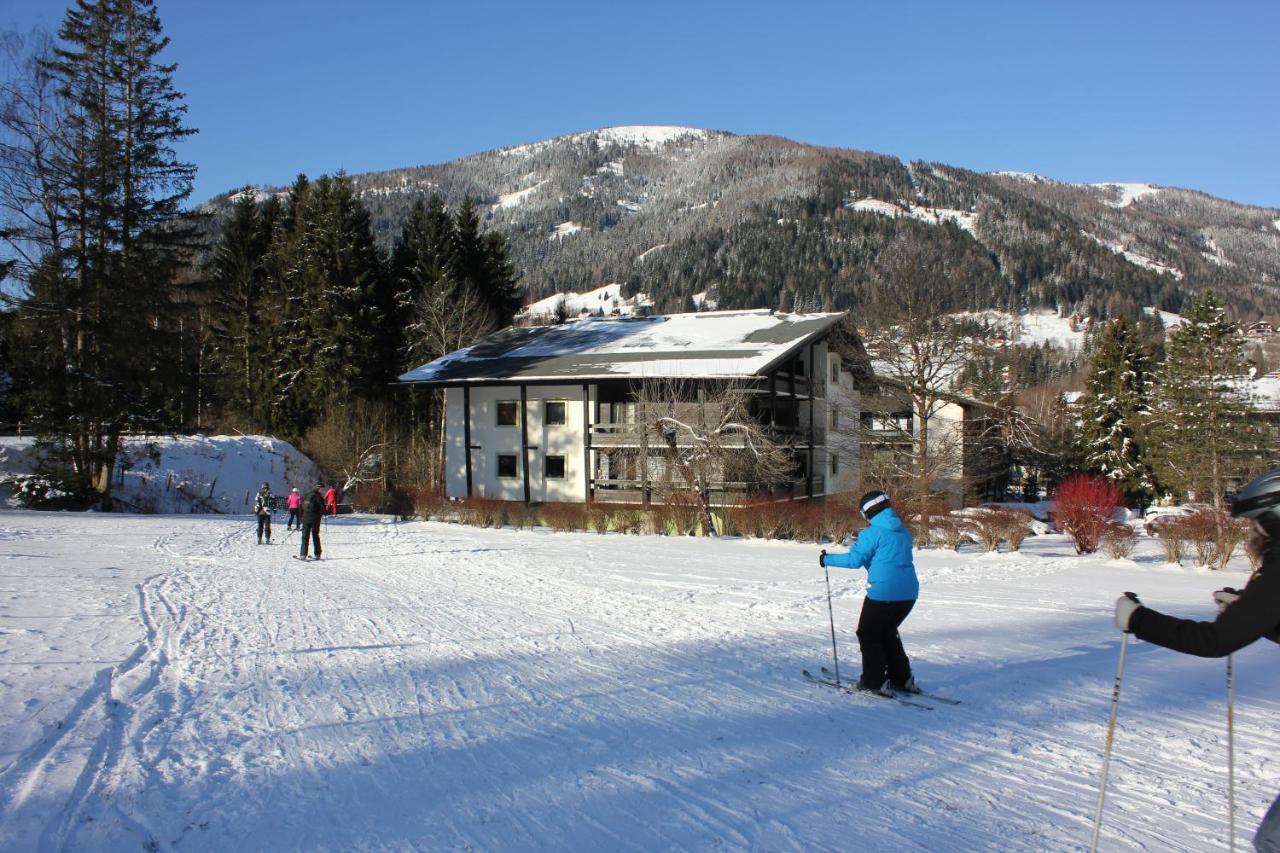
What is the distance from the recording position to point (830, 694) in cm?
699

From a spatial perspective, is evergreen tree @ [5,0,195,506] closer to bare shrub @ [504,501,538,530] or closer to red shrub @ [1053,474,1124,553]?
bare shrub @ [504,501,538,530]

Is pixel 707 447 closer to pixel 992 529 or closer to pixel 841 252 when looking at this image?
pixel 992 529

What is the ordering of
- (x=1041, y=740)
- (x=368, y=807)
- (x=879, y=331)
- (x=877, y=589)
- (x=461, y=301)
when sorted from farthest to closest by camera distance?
(x=461, y=301) → (x=879, y=331) → (x=877, y=589) → (x=1041, y=740) → (x=368, y=807)

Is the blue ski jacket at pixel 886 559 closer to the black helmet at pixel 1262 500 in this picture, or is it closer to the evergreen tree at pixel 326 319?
the black helmet at pixel 1262 500

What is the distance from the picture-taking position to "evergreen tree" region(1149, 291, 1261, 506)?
1351 inches

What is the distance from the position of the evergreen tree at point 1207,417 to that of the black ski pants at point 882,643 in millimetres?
31779

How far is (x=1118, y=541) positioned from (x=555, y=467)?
22945mm

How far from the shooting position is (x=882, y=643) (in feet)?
22.6

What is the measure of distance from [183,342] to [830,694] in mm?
30168

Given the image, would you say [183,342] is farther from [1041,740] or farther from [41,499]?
[1041,740]

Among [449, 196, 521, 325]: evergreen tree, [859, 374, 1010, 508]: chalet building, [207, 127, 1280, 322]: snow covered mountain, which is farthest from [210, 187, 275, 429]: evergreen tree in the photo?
[207, 127, 1280, 322]: snow covered mountain

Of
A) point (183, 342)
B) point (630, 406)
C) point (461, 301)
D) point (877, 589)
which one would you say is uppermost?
point (461, 301)

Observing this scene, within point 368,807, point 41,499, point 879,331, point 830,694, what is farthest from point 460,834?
point 41,499

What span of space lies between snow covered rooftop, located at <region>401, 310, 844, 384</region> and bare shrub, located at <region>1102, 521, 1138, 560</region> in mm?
12351
